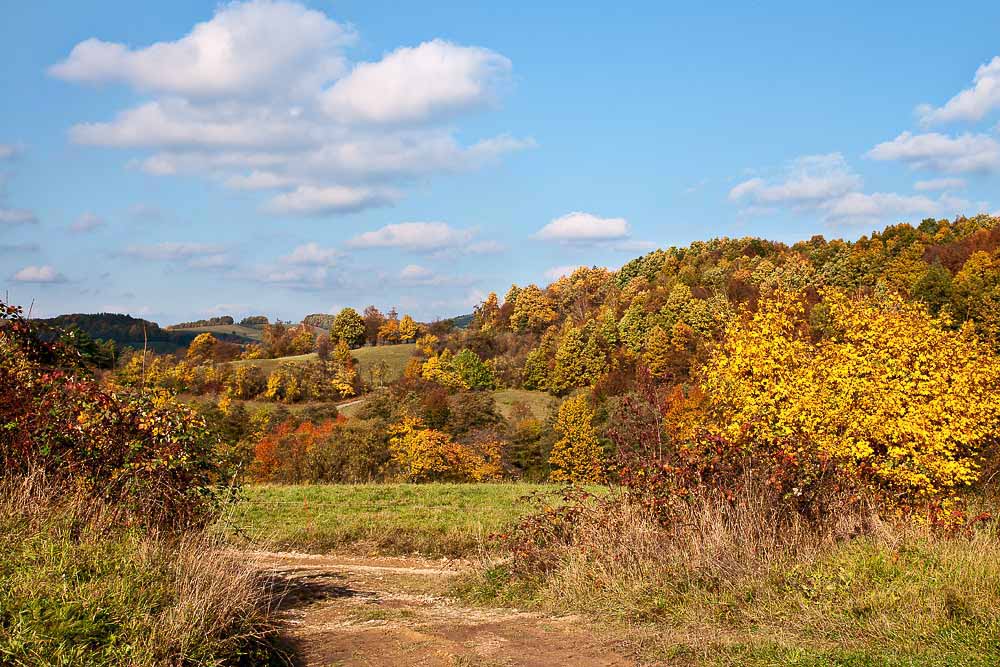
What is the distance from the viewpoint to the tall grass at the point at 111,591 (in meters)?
4.92

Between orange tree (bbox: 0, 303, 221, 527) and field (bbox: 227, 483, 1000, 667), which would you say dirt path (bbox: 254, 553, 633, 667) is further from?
orange tree (bbox: 0, 303, 221, 527)

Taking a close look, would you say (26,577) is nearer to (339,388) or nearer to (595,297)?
(339,388)

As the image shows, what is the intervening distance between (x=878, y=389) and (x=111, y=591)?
1568cm

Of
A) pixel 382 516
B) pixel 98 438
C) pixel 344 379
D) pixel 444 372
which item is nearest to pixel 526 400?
pixel 444 372

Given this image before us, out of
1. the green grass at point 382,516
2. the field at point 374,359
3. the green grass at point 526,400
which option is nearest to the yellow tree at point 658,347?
the green grass at point 526,400

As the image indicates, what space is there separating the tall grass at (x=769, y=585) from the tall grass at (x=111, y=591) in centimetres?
353

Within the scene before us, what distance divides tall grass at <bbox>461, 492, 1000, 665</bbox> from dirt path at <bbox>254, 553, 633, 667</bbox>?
50 cm

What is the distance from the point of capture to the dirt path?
649cm

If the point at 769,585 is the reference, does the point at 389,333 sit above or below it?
above

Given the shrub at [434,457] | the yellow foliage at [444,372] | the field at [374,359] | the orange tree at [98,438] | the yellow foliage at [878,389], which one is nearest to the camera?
the orange tree at [98,438]

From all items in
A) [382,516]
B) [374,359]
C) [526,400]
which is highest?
[374,359]

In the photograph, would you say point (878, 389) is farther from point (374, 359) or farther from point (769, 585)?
point (374, 359)

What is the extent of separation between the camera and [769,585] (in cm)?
730

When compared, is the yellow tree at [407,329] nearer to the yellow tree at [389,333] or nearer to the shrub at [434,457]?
the yellow tree at [389,333]
